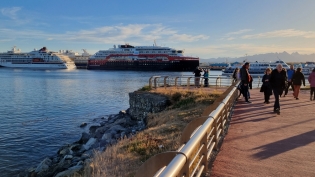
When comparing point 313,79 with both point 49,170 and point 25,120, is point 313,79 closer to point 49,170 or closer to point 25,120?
point 49,170

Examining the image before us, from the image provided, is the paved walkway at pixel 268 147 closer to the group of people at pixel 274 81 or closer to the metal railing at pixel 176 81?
the group of people at pixel 274 81

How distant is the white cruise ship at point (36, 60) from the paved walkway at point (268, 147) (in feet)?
364

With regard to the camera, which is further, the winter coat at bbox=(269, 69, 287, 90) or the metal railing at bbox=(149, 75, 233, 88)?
the metal railing at bbox=(149, 75, 233, 88)

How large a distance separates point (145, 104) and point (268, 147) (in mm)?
10455

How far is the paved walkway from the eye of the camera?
4.02 meters

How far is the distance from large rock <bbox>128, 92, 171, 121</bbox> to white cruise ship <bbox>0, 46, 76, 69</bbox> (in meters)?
101

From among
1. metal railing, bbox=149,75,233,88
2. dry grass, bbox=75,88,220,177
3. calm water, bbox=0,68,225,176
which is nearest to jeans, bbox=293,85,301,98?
metal railing, bbox=149,75,233,88

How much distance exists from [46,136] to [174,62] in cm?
7613

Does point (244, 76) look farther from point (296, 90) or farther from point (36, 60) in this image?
point (36, 60)

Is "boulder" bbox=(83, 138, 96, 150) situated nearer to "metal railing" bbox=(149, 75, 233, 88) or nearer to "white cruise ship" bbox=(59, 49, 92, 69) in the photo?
"metal railing" bbox=(149, 75, 233, 88)

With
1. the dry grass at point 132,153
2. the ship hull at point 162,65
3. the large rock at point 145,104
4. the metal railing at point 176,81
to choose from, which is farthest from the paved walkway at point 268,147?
the ship hull at point 162,65

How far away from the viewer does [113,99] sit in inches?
1100

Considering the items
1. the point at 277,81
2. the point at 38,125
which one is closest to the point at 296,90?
the point at 277,81

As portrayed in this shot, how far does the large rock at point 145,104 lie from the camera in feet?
46.4
